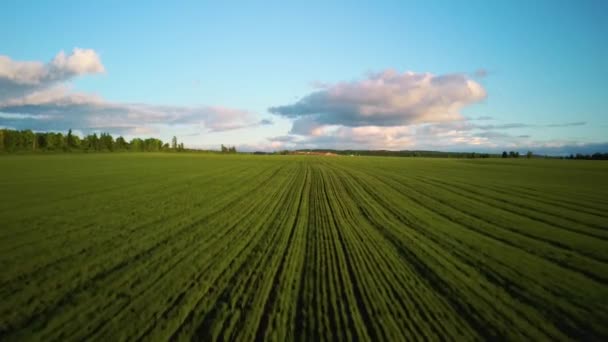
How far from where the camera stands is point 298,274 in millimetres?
7367

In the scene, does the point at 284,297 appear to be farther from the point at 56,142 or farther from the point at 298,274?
the point at 56,142

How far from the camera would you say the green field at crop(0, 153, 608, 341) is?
17.3 ft

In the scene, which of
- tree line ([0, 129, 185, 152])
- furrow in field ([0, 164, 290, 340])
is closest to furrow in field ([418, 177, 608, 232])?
furrow in field ([0, 164, 290, 340])

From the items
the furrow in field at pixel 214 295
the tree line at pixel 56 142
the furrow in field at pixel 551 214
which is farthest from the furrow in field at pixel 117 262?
the tree line at pixel 56 142

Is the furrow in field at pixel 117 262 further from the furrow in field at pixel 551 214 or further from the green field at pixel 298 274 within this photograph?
the furrow in field at pixel 551 214

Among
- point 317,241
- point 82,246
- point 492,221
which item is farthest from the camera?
point 492,221

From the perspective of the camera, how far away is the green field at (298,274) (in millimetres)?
5273

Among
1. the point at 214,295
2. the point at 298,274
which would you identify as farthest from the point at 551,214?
the point at 214,295

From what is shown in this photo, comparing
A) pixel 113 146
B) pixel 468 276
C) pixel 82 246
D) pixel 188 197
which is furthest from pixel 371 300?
pixel 113 146

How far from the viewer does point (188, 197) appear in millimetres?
18469

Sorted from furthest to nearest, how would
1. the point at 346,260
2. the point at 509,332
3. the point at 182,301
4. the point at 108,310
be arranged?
the point at 346,260, the point at 182,301, the point at 108,310, the point at 509,332

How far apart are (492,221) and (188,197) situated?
1502 cm

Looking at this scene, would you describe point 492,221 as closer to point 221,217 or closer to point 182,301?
point 221,217

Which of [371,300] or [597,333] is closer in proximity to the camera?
[597,333]
